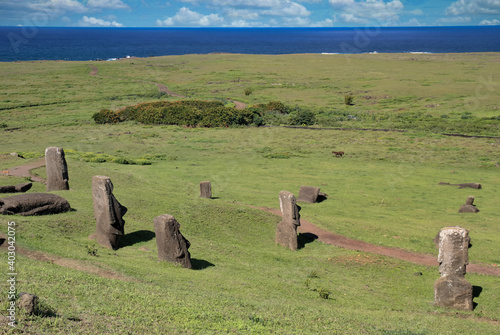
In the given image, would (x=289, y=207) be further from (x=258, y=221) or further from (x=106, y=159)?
(x=106, y=159)

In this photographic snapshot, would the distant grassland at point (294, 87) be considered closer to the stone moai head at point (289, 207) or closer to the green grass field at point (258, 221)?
the green grass field at point (258, 221)

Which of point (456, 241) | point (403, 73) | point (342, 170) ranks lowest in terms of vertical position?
point (342, 170)

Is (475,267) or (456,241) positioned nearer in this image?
(456,241)


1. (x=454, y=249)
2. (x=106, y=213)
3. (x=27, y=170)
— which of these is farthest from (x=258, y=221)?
Answer: (x=27, y=170)

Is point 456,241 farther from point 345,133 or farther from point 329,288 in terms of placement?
point 345,133

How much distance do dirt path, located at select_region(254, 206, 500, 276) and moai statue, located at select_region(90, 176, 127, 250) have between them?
34.0 feet

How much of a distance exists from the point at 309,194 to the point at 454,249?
16392 mm

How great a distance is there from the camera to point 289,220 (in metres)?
23.8

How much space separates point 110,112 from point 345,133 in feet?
112

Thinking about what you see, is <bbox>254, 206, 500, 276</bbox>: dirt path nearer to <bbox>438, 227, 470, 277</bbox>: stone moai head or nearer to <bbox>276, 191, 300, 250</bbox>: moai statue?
<bbox>276, 191, 300, 250</bbox>: moai statue

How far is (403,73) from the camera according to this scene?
124312mm

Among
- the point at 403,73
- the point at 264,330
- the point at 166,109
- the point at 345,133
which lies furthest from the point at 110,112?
the point at 403,73

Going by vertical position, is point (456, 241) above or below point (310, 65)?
below

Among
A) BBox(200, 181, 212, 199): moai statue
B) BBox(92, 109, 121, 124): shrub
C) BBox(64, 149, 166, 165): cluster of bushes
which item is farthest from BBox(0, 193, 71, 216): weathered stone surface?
BBox(92, 109, 121, 124): shrub
